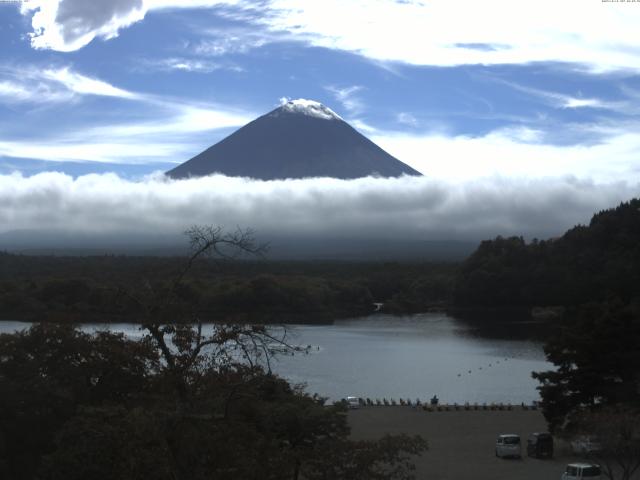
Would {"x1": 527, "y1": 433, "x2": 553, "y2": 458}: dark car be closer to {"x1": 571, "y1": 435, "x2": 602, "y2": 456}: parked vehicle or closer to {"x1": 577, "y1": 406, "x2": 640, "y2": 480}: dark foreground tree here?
{"x1": 571, "y1": 435, "x2": 602, "y2": 456}: parked vehicle

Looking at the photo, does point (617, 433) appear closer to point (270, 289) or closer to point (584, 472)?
point (584, 472)

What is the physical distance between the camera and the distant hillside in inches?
1340

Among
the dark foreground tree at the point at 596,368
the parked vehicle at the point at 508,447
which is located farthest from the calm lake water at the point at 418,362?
the dark foreground tree at the point at 596,368

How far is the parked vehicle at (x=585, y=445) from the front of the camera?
991 centimetres

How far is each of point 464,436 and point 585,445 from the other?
319 cm

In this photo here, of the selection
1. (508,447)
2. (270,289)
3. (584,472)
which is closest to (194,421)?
(584,472)

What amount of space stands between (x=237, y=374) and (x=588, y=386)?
9148 mm

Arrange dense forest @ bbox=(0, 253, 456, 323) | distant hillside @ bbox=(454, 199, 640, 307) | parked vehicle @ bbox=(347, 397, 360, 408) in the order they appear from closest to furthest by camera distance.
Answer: parked vehicle @ bbox=(347, 397, 360, 408) < distant hillside @ bbox=(454, 199, 640, 307) < dense forest @ bbox=(0, 253, 456, 323)

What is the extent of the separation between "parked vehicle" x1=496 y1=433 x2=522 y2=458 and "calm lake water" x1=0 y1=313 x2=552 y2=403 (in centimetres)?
495

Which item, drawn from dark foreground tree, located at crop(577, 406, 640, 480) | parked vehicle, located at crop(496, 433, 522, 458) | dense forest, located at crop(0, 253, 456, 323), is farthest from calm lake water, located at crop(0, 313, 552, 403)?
dark foreground tree, located at crop(577, 406, 640, 480)

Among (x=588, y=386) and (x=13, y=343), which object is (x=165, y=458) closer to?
(x=13, y=343)

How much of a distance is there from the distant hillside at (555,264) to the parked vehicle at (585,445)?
17.4 meters

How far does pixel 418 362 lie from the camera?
89.7 ft

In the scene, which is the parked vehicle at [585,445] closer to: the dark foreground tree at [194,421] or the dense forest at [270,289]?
the dark foreground tree at [194,421]
